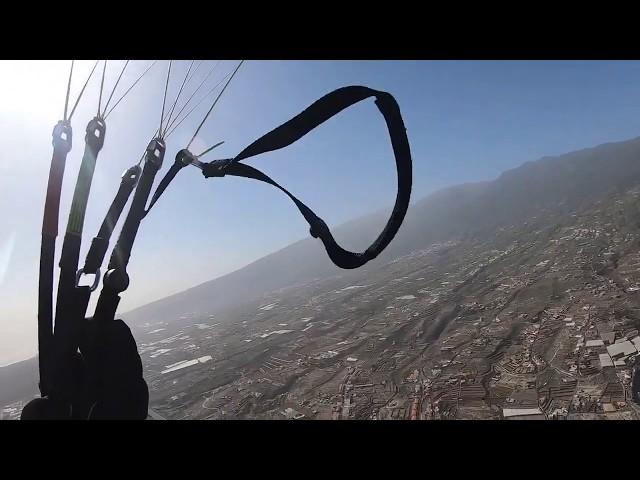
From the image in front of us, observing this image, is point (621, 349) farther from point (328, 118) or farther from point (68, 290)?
point (68, 290)

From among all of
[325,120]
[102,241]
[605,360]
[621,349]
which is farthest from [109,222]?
[621,349]

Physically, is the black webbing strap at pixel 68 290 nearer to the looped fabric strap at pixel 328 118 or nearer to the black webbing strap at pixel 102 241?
the black webbing strap at pixel 102 241

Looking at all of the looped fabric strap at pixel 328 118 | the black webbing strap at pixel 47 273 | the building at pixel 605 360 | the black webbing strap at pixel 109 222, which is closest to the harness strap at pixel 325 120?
the looped fabric strap at pixel 328 118

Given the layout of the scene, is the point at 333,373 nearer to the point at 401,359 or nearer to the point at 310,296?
the point at 401,359

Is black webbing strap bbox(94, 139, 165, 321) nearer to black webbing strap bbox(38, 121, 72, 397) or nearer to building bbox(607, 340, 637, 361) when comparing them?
black webbing strap bbox(38, 121, 72, 397)
